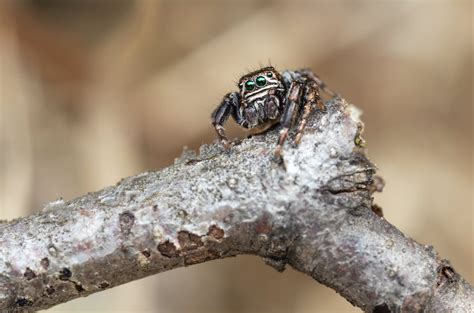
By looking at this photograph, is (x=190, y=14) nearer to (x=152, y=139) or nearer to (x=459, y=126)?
(x=152, y=139)

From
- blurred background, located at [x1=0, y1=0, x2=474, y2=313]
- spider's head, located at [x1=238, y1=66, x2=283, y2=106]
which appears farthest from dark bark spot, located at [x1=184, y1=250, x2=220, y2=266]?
blurred background, located at [x1=0, y1=0, x2=474, y2=313]

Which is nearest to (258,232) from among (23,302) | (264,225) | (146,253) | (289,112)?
(264,225)

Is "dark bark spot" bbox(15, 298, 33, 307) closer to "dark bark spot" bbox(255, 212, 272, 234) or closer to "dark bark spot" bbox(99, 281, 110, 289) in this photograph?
"dark bark spot" bbox(99, 281, 110, 289)

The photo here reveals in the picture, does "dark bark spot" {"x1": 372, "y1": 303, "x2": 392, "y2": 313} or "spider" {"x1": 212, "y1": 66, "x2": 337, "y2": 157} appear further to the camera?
"spider" {"x1": 212, "y1": 66, "x2": 337, "y2": 157}

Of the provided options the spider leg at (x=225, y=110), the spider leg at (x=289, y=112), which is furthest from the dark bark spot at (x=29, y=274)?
the spider leg at (x=225, y=110)

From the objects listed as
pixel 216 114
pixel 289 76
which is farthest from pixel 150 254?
pixel 289 76

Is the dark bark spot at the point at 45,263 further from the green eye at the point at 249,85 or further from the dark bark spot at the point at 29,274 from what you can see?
the green eye at the point at 249,85
